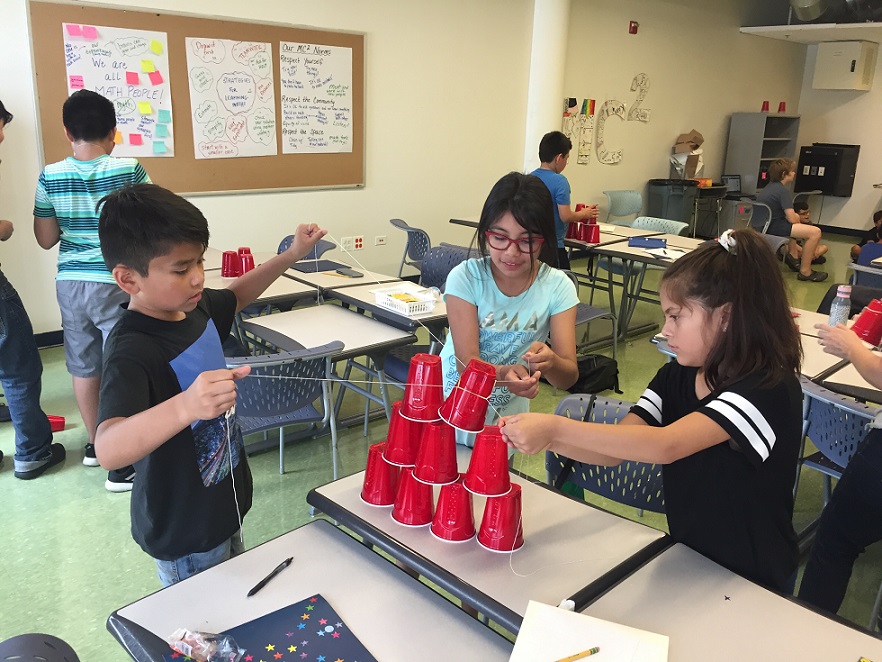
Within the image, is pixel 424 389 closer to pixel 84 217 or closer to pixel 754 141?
pixel 84 217

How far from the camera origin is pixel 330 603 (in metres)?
1.21

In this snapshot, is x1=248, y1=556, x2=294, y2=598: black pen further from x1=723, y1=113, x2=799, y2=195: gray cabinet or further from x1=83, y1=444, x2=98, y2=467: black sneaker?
x1=723, y1=113, x2=799, y2=195: gray cabinet

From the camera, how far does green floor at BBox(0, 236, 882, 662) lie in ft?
7.30

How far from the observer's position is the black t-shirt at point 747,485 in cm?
126

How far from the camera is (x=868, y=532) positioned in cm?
182

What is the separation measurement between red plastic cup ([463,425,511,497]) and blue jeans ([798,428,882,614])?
965 mm

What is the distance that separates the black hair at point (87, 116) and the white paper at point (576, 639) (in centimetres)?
258

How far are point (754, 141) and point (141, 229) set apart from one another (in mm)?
→ 9728

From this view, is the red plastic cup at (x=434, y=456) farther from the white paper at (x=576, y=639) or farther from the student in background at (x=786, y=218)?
the student in background at (x=786, y=218)

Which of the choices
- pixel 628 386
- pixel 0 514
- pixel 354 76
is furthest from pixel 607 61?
pixel 0 514

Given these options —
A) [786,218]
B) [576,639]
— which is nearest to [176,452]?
[576,639]

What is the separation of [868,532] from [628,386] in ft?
8.52

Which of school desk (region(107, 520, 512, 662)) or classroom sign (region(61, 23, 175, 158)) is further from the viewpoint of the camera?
classroom sign (region(61, 23, 175, 158))

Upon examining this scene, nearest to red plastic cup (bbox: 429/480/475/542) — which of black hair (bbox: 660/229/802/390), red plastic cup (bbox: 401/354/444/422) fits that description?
red plastic cup (bbox: 401/354/444/422)
